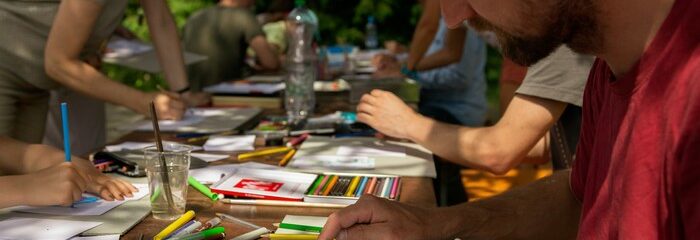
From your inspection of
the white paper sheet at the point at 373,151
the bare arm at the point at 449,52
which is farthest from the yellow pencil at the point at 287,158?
the bare arm at the point at 449,52

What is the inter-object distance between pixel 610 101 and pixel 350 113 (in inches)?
69.3

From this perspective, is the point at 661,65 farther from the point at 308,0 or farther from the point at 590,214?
the point at 308,0

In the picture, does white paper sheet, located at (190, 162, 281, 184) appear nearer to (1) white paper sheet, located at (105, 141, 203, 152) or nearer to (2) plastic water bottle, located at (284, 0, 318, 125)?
(1) white paper sheet, located at (105, 141, 203, 152)

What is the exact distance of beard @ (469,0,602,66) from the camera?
1047 millimetres

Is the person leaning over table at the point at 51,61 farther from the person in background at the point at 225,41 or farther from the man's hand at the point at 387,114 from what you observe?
the person in background at the point at 225,41

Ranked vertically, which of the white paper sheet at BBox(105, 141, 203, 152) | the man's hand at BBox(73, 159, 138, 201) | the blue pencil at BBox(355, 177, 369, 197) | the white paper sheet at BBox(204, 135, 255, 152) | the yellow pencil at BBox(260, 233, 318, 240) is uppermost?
the man's hand at BBox(73, 159, 138, 201)

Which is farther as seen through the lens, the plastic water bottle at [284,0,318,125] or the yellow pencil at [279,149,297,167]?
the plastic water bottle at [284,0,318,125]

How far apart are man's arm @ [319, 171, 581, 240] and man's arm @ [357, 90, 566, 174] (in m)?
0.44

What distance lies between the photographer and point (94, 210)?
5.17ft

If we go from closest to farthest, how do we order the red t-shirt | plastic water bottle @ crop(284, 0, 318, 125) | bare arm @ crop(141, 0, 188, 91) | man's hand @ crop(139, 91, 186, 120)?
the red t-shirt → man's hand @ crop(139, 91, 186, 120) → plastic water bottle @ crop(284, 0, 318, 125) → bare arm @ crop(141, 0, 188, 91)

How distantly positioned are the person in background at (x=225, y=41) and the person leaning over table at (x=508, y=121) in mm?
2791

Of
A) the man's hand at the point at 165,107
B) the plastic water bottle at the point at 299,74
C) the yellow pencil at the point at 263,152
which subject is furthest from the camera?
the plastic water bottle at the point at 299,74

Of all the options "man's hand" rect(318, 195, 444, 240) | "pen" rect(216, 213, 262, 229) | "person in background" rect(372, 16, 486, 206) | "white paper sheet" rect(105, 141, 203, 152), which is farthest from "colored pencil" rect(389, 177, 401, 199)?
"person in background" rect(372, 16, 486, 206)

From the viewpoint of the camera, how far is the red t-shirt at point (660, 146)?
2.76ft
